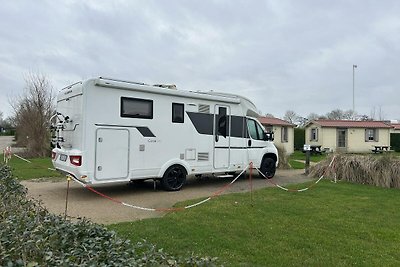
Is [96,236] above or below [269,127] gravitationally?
below

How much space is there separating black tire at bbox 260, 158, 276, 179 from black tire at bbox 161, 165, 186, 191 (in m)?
3.54

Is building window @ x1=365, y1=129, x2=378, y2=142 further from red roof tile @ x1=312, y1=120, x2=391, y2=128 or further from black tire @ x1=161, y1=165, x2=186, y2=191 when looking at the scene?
black tire @ x1=161, y1=165, x2=186, y2=191

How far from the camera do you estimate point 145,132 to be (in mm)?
8734

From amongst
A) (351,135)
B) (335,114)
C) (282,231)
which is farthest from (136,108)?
(335,114)

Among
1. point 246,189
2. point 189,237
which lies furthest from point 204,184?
point 189,237

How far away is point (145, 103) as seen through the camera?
876 centimetres

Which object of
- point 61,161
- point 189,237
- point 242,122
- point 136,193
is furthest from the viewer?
point 242,122

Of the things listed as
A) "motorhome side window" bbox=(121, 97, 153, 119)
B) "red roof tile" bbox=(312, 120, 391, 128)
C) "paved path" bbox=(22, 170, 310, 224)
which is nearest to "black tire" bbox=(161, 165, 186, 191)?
"paved path" bbox=(22, 170, 310, 224)

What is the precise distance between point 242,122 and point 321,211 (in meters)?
4.45

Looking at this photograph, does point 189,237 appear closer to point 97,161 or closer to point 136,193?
point 97,161

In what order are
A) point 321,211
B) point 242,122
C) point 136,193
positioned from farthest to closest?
1. point 242,122
2. point 136,193
3. point 321,211

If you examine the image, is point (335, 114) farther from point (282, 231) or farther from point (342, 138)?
point (282, 231)

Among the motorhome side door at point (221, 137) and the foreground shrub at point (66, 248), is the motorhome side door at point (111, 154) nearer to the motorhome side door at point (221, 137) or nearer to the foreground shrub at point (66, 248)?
the motorhome side door at point (221, 137)

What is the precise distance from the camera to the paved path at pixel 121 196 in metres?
6.94
